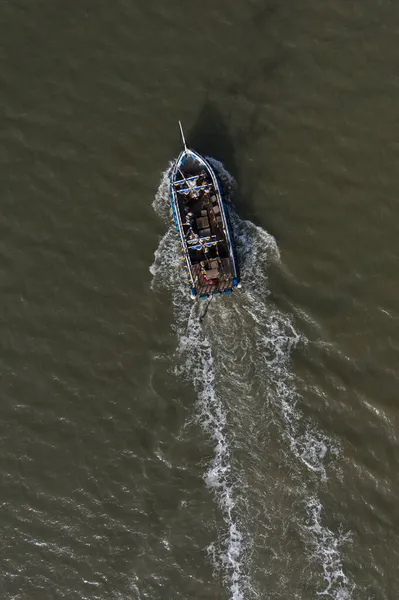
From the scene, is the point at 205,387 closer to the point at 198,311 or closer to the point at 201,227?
the point at 198,311

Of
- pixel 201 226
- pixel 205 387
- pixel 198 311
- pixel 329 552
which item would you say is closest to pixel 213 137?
pixel 201 226

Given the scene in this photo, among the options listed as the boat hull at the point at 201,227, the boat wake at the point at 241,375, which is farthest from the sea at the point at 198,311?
the boat hull at the point at 201,227

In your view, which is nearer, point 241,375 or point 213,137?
point 241,375

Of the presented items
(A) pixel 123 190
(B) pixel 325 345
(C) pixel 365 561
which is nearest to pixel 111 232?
(A) pixel 123 190

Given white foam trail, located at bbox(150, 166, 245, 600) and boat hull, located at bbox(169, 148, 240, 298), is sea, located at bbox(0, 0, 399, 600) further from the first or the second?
boat hull, located at bbox(169, 148, 240, 298)

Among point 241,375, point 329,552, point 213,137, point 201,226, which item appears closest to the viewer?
point 329,552
